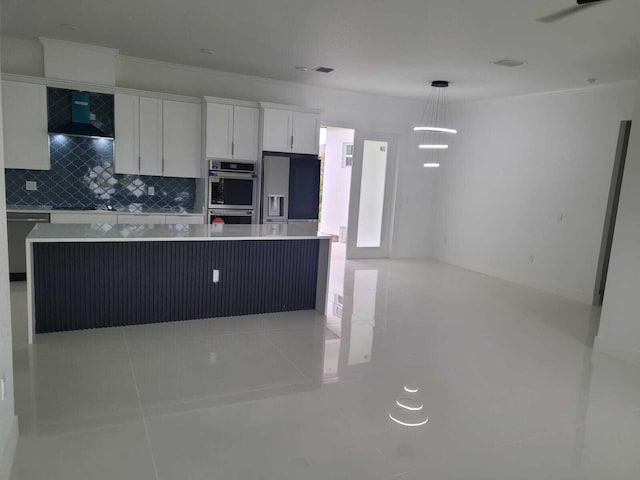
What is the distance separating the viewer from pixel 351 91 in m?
7.46

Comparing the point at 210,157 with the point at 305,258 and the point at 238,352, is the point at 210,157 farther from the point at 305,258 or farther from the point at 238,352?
the point at 238,352

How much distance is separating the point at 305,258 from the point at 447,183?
4.52 meters

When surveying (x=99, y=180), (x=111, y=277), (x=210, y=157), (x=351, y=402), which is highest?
(x=210, y=157)

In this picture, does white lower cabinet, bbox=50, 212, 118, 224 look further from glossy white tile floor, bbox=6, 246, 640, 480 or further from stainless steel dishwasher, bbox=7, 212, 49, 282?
glossy white tile floor, bbox=6, 246, 640, 480

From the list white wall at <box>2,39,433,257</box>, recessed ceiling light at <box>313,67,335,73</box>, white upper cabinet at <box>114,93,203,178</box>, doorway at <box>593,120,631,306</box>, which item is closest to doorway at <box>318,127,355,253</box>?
white wall at <box>2,39,433,257</box>

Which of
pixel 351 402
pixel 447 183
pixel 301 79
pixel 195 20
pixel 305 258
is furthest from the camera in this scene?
pixel 447 183

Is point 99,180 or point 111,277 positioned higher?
point 99,180

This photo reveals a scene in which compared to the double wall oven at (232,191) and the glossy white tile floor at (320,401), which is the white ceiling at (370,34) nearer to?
the double wall oven at (232,191)

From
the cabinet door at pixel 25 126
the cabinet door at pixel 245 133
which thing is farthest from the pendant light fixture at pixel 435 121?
the cabinet door at pixel 25 126

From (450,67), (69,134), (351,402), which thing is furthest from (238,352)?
(450,67)

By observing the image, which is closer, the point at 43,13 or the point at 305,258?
the point at 43,13

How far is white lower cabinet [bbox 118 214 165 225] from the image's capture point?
5688 millimetres

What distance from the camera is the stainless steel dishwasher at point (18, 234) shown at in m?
5.18

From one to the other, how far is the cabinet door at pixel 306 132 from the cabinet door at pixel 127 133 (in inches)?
84.6
